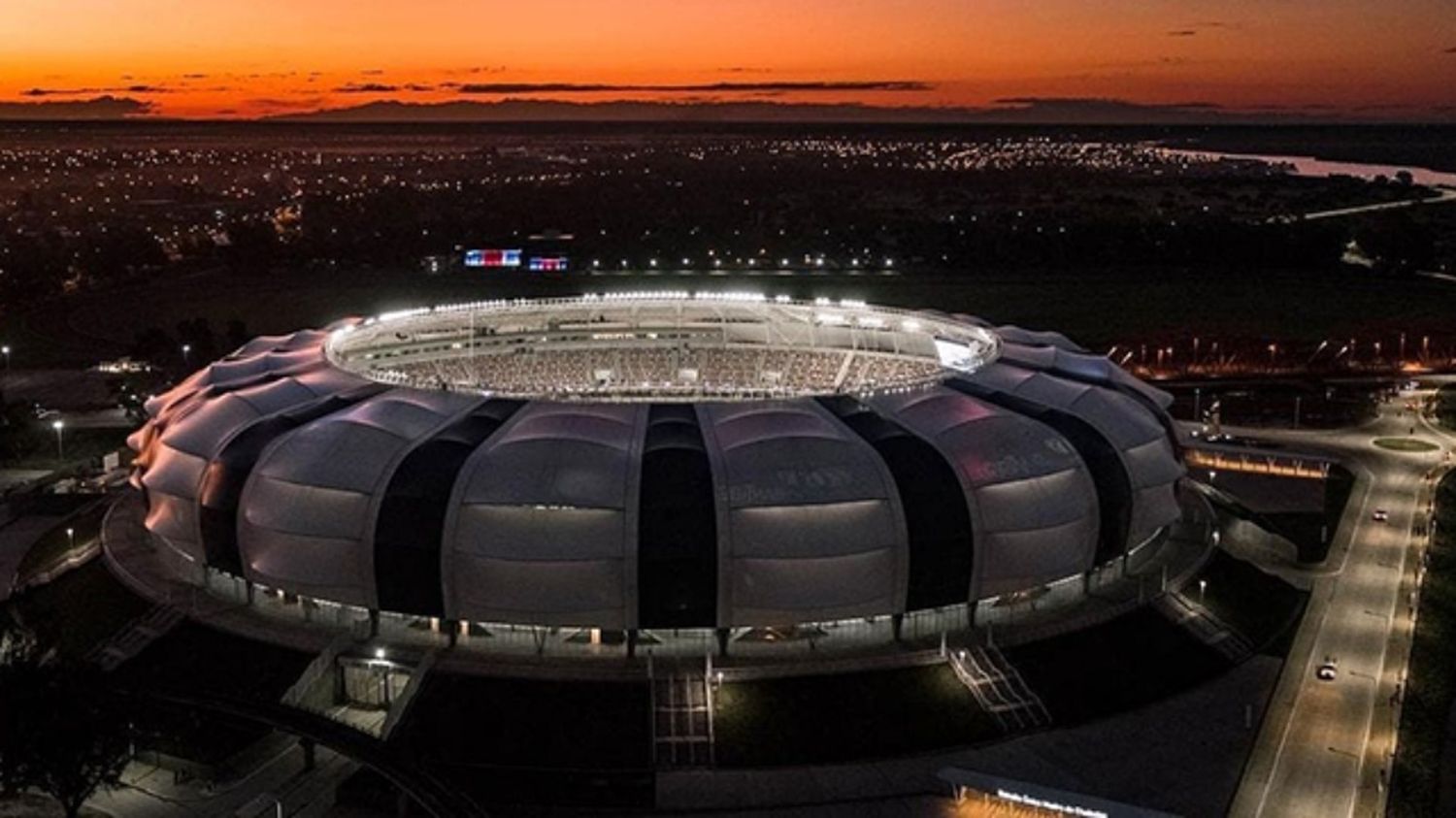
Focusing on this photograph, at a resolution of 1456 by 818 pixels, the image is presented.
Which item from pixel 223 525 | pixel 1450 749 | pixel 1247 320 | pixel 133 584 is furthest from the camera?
pixel 1247 320

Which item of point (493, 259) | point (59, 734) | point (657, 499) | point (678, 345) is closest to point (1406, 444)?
point (678, 345)

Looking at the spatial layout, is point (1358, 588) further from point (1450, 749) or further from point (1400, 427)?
point (1400, 427)

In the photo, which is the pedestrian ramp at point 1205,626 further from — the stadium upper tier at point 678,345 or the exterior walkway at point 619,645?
the stadium upper tier at point 678,345

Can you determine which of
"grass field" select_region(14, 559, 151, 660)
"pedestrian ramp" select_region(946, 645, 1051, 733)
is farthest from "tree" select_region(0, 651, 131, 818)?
"pedestrian ramp" select_region(946, 645, 1051, 733)

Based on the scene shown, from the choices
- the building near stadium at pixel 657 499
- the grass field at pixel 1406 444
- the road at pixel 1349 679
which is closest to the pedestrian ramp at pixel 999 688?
the building near stadium at pixel 657 499

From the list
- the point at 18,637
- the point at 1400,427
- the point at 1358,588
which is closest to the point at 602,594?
the point at 18,637

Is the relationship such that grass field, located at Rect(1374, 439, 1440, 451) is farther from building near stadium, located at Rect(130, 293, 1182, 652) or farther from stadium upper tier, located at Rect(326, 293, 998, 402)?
building near stadium, located at Rect(130, 293, 1182, 652)

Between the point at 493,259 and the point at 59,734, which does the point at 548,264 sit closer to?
the point at 493,259
